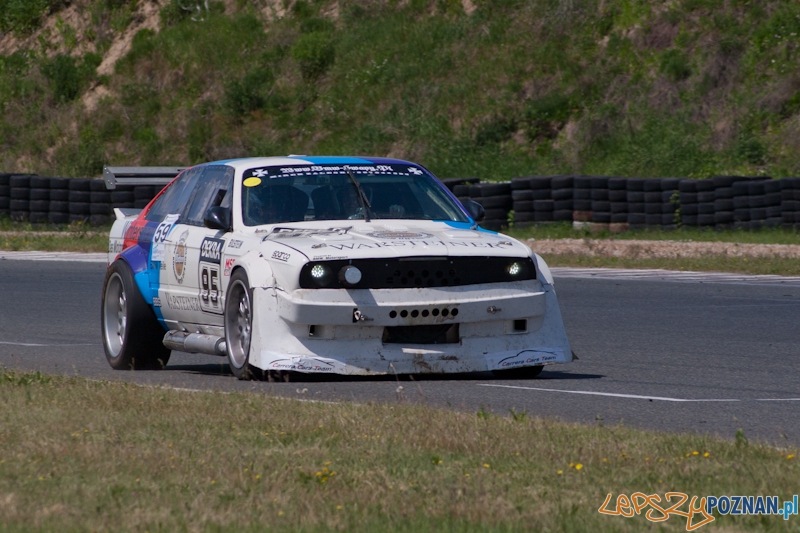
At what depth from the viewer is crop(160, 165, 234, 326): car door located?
8.96 meters

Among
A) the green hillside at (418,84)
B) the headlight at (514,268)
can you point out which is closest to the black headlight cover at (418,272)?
the headlight at (514,268)

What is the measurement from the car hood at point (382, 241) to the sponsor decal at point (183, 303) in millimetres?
784

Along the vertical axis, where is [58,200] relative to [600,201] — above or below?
below

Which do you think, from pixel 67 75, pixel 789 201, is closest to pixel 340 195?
pixel 789 201

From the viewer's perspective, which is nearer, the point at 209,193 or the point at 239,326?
the point at 239,326

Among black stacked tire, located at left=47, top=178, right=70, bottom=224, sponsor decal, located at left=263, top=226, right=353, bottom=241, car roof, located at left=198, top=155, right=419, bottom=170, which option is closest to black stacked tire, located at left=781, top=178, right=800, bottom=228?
car roof, located at left=198, top=155, right=419, bottom=170

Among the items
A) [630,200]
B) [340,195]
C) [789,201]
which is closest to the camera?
[340,195]

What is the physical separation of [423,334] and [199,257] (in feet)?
6.01

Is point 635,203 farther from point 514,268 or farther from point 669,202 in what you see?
point 514,268

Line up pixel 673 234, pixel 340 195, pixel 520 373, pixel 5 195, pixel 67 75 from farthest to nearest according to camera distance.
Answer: pixel 67 75
pixel 5 195
pixel 673 234
pixel 340 195
pixel 520 373

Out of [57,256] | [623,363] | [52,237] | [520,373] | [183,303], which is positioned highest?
[183,303]

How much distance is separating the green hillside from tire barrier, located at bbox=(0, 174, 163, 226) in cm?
733

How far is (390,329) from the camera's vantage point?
26.8 ft

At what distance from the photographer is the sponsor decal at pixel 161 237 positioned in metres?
9.69
